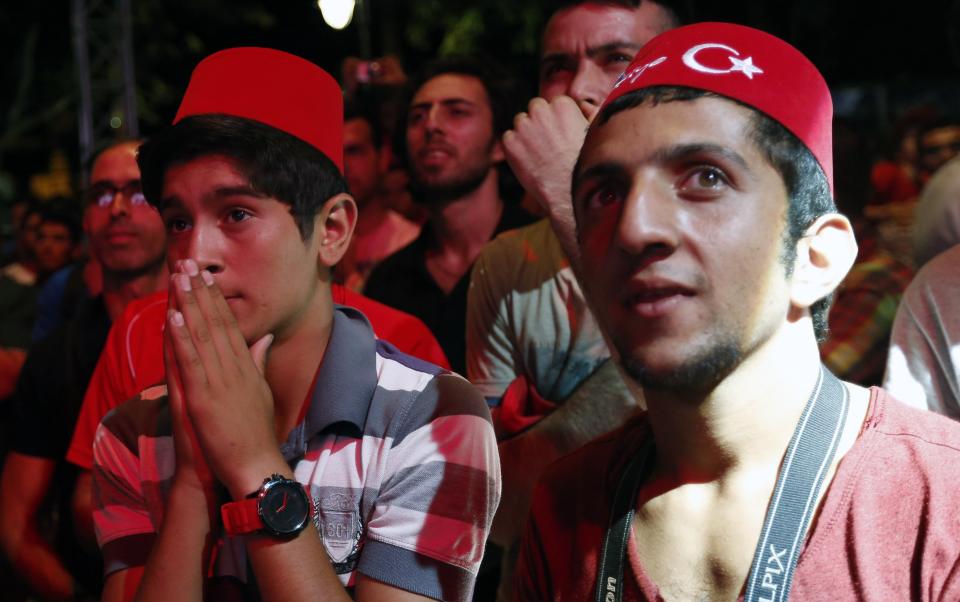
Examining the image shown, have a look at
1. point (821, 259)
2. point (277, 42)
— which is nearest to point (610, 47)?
point (821, 259)

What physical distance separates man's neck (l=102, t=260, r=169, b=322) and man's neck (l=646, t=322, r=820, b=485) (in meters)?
2.67

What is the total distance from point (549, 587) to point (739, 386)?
493 millimetres

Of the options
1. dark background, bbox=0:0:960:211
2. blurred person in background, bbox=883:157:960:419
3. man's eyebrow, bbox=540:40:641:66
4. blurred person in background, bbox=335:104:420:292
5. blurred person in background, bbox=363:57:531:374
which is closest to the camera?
blurred person in background, bbox=883:157:960:419

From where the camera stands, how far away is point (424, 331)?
3.04m

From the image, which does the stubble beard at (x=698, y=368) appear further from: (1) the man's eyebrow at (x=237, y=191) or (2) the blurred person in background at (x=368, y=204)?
(2) the blurred person in background at (x=368, y=204)

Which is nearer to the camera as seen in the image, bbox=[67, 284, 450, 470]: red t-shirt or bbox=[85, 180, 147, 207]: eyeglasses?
bbox=[67, 284, 450, 470]: red t-shirt

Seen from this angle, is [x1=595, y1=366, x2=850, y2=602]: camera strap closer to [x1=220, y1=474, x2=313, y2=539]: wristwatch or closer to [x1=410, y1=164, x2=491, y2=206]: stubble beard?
[x1=220, y1=474, x2=313, y2=539]: wristwatch

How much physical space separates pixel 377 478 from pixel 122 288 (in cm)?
217

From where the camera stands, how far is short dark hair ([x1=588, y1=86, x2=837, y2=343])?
1.74m

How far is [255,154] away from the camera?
231 centimetres

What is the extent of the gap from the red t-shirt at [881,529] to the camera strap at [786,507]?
2 cm

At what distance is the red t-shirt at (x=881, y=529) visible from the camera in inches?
61.6

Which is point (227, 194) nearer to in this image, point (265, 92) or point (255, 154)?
point (255, 154)

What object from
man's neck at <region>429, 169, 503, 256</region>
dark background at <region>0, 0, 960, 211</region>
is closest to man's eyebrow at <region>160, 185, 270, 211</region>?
man's neck at <region>429, 169, 503, 256</region>
